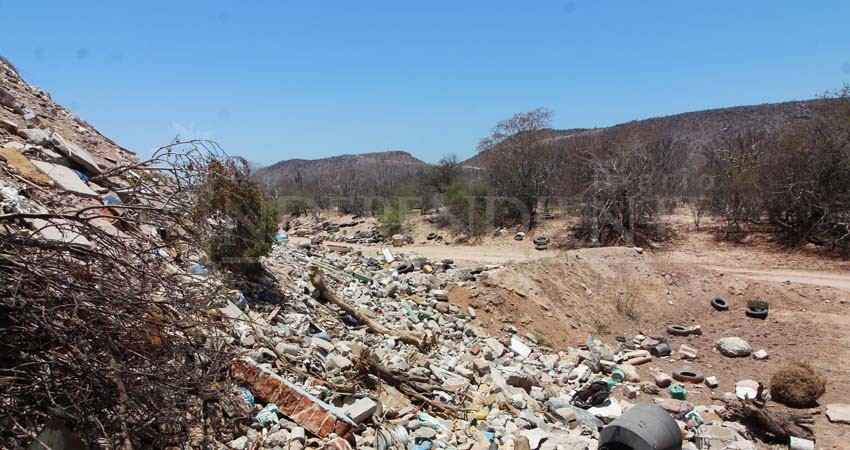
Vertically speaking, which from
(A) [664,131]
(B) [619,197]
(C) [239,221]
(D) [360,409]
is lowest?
(D) [360,409]

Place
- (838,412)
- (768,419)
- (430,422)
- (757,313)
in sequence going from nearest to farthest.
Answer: (430,422), (768,419), (838,412), (757,313)

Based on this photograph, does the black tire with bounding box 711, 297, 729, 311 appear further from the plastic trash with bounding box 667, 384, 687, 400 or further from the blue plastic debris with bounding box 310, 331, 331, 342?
the blue plastic debris with bounding box 310, 331, 331, 342

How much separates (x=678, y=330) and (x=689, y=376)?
2.07 m

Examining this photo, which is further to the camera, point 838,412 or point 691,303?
point 691,303

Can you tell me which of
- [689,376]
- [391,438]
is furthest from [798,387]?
[391,438]

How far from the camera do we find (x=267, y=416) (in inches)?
153

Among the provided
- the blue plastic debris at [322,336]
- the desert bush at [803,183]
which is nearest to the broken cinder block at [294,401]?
the blue plastic debris at [322,336]

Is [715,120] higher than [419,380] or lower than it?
higher

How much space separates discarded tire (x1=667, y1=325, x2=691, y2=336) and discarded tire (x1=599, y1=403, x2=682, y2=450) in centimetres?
531

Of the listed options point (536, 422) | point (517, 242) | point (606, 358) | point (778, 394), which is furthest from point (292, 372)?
point (517, 242)

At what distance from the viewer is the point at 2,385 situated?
263 cm

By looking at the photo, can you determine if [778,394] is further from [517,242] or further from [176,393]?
[517,242]

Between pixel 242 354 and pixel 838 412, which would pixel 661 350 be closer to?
pixel 838 412

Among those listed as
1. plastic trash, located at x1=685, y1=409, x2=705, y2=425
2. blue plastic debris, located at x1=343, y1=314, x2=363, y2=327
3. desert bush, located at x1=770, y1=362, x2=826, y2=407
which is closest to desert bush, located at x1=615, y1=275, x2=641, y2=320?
desert bush, located at x1=770, y1=362, x2=826, y2=407
